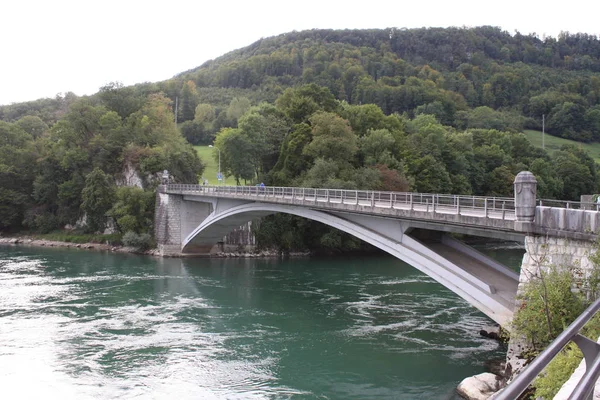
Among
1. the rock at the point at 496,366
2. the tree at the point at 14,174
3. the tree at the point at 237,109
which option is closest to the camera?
the rock at the point at 496,366

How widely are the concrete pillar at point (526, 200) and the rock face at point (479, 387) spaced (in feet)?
13.6

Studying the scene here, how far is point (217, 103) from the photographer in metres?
111

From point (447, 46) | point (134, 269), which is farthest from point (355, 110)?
point (447, 46)

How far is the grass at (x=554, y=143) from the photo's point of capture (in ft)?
303

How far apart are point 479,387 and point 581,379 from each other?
40.3 feet

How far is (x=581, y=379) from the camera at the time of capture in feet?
9.18

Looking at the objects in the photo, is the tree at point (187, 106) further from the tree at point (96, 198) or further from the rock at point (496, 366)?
the rock at point (496, 366)

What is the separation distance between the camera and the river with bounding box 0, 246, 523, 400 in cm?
1544

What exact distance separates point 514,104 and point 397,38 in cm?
5627

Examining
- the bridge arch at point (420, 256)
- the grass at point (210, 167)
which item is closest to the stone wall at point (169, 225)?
the grass at point (210, 167)

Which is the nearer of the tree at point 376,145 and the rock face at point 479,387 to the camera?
the rock face at point 479,387

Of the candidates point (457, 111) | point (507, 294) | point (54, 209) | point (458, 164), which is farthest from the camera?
point (457, 111)

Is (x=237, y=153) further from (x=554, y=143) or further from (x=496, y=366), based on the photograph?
(x=554, y=143)

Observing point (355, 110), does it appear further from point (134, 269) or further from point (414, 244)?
point (414, 244)
